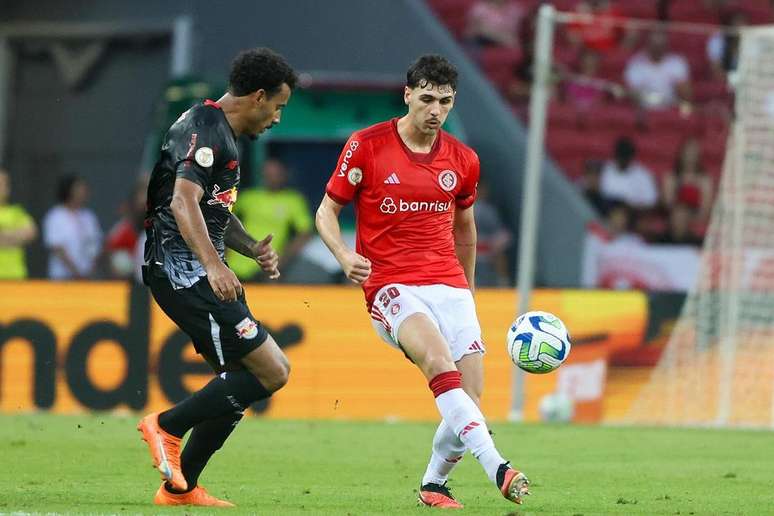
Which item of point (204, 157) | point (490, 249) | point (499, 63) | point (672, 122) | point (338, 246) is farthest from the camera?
point (499, 63)

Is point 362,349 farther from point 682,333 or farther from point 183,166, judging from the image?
point 183,166

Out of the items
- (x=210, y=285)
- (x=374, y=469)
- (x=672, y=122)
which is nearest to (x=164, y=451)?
(x=210, y=285)

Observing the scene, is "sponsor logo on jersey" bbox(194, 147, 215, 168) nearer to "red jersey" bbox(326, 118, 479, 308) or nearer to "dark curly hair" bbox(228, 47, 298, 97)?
"dark curly hair" bbox(228, 47, 298, 97)

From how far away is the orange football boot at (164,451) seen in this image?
7.97m

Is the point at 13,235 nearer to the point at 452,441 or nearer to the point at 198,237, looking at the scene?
the point at 452,441

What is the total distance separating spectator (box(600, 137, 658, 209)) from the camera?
1967 centimetres

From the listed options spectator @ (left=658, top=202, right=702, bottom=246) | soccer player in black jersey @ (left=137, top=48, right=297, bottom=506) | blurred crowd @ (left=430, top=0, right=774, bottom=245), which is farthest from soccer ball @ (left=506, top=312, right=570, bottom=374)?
spectator @ (left=658, top=202, right=702, bottom=246)

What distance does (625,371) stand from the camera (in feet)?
53.0

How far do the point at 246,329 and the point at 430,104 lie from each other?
1595mm

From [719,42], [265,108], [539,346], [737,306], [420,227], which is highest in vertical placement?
[265,108]

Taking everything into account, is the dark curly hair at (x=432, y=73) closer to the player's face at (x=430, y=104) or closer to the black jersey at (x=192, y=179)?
the player's face at (x=430, y=104)

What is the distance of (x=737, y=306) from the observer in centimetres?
1593

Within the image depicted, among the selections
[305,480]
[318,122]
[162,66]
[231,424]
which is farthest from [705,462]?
[162,66]

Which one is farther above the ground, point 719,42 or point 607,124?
point 719,42
